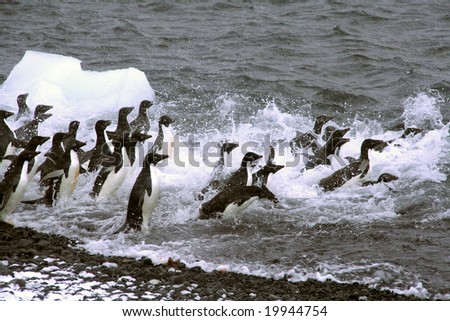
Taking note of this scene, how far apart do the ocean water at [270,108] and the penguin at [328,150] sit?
126 mm

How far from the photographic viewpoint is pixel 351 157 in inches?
385

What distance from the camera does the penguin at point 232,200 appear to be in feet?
25.7

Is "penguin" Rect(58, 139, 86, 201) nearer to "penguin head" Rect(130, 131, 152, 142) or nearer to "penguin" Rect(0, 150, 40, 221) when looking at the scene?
"penguin" Rect(0, 150, 40, 221)

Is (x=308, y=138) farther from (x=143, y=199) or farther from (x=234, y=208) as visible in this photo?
(x=143, y=199)

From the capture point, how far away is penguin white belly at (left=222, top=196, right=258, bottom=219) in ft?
25.9

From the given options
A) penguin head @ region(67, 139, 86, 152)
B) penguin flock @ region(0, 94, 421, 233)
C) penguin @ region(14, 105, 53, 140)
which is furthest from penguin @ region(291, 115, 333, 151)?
penguin @ region(14, 105, 53, 140)

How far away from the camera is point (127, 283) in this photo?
244 inches

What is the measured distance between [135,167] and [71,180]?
85 cm

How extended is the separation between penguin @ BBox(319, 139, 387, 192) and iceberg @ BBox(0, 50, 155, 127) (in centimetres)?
428

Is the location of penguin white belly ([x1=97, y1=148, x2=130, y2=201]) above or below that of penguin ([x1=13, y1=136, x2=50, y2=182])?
below

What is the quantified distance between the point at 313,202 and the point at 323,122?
2.11 m

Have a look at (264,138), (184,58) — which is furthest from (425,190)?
(184,58)

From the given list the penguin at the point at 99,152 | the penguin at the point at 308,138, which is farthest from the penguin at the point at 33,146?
the penguin at the point at 308,138

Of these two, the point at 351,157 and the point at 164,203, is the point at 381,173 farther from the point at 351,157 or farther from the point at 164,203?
the point at 164,203
